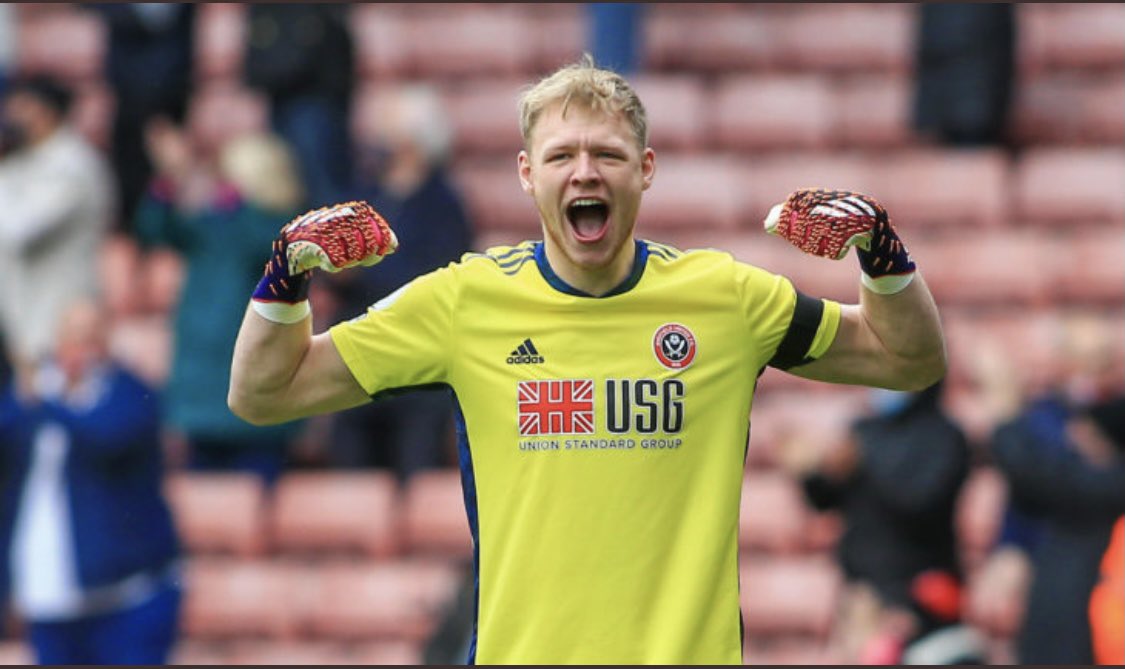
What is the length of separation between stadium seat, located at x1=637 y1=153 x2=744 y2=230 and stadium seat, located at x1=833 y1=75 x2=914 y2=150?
0.84 meters

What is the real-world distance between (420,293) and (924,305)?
0.98 m

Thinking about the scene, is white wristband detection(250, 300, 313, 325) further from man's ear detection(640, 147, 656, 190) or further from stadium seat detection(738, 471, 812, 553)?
stadium seat detection(738, 471, 812, 553)

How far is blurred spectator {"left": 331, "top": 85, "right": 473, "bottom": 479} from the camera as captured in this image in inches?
412

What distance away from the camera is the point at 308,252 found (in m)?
4.53

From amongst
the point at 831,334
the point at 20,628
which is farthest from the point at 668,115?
the point at 831,334

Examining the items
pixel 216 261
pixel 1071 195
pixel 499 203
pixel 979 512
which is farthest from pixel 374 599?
pixel 1071 195

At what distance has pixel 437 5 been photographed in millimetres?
13398

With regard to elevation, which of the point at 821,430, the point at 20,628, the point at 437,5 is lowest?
the point at 20,628

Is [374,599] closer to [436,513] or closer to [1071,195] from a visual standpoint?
[436,513]

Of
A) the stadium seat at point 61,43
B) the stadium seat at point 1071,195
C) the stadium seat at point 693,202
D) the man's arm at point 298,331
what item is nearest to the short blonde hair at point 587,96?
the man's arm at point 298,331

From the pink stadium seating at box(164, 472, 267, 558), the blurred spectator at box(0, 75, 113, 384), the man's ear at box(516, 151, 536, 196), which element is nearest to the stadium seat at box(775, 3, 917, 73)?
the blurred spectator at box(0, 75, 113, 384)

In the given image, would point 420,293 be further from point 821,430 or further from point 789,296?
point 821,430

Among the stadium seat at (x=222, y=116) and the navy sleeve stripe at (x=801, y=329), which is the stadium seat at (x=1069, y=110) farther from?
the navy sleeve stripe at (x=801, y=329)

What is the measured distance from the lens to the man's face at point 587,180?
4512 millimetres
